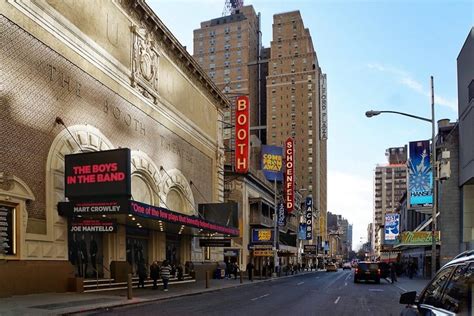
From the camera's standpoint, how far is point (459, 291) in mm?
4090

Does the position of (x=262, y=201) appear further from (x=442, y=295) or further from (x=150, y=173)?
(x=442, y=295)

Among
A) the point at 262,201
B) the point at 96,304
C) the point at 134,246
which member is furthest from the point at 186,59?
the point at 262,201

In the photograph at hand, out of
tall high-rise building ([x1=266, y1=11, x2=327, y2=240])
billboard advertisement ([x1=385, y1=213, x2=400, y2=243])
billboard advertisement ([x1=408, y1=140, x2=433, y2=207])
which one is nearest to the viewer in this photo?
billboard advertisement ([x1=408, y1=140, x2=433, y2=207])

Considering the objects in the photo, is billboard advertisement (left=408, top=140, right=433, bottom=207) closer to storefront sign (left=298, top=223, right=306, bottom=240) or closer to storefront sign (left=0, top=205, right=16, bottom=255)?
storefront sign (left=0, top=205, right=16, bottom=255)

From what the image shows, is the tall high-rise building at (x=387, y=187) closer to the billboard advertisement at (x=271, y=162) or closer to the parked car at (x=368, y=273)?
the billboard advertisement at (x=271, y=162)

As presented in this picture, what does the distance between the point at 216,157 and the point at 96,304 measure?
2757cm

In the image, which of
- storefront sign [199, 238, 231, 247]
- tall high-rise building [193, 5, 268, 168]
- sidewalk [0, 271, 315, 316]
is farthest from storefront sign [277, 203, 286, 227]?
tall high-rise building [193, 5, 268, 168]

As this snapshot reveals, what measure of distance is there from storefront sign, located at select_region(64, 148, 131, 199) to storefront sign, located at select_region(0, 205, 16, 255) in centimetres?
326

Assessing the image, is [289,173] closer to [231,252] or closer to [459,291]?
[231,252]

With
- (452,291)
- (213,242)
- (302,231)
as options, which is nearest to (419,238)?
(213,242)

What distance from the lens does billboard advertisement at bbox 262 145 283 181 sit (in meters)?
70.6

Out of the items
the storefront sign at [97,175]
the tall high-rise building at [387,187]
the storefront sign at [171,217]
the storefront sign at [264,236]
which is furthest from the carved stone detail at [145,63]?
the tall high-rise building at [387,187]

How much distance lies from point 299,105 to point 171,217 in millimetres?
118352

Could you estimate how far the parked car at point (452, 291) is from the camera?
3.95m
